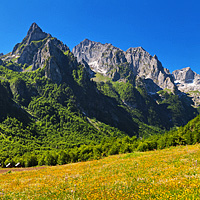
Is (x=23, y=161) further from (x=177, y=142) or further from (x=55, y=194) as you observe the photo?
(x=55, y=194)

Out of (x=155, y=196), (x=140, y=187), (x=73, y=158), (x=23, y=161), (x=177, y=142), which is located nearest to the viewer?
(x=155, y=196)

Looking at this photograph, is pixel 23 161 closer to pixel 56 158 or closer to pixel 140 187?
pixel 56 158

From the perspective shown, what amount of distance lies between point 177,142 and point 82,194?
60.4 meters

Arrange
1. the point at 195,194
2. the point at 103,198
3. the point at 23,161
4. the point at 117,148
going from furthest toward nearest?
the point at 23,161, the point at 117,148, the point at 103,198, the point at 195,194

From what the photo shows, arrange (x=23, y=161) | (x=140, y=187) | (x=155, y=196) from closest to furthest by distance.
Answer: (x=155, y=196) → (x=140, y=187) → (x=23, y=161)

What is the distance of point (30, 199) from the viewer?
10281mm

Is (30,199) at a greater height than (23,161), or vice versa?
(30,199)

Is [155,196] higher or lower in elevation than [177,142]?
higher

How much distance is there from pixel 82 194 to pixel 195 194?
6.55 meters

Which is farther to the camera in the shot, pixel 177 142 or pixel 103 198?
pixel 177 142

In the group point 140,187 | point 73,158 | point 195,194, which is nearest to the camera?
point 195,194

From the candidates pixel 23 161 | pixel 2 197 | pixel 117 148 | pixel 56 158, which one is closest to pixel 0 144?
pixel 23 161

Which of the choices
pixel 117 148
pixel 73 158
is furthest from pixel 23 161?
pixel 117 148

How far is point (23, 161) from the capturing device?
307 feet
